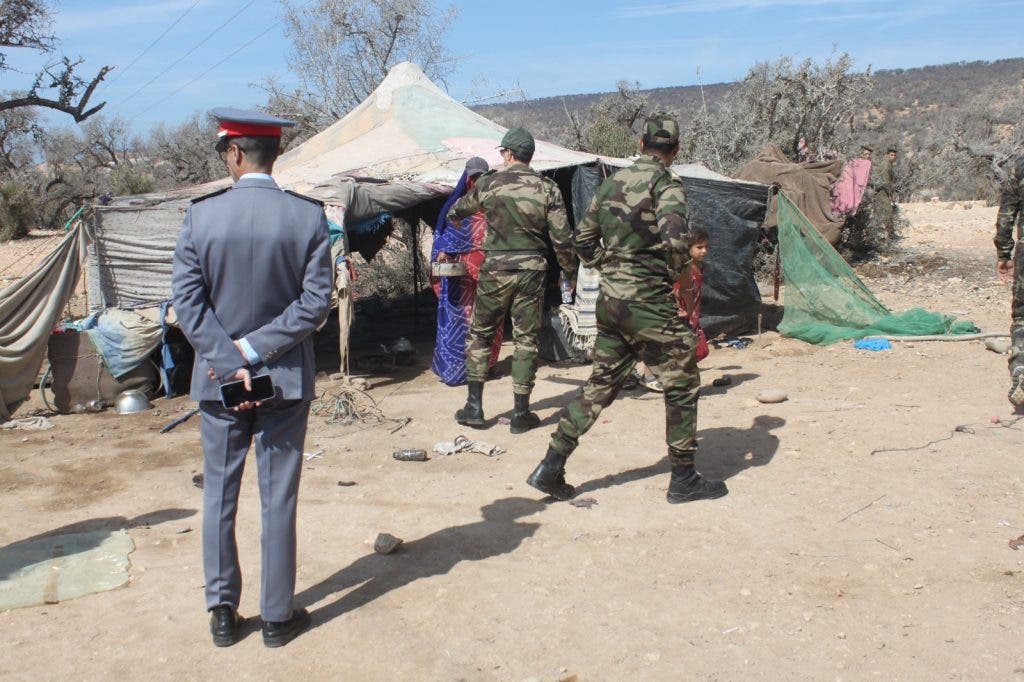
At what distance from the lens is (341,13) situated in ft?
68.6

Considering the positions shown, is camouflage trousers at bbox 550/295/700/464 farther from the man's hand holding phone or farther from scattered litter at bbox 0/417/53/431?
scattered litter at bbox 0/417/53/431

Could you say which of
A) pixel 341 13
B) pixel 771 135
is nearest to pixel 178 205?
A: pixel 771 135

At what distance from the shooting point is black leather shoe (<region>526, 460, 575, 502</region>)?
4773mm

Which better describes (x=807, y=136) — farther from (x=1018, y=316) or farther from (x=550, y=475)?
(x=550, y=475)

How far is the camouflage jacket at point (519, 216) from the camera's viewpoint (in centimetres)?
→ 609

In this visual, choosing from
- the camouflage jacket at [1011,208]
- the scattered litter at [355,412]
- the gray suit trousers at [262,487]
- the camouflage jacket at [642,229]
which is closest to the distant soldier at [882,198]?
the camouflage jacket at [1011,208]

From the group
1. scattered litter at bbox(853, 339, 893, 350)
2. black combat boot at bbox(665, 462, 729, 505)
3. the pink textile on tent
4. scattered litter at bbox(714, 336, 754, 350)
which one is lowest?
black combat boot at bbox(665, 462, 729, 505)

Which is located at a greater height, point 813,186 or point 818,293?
point 813,186

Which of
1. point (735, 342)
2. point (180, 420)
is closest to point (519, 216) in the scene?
point (180, 420)

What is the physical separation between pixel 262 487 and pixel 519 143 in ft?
11.6

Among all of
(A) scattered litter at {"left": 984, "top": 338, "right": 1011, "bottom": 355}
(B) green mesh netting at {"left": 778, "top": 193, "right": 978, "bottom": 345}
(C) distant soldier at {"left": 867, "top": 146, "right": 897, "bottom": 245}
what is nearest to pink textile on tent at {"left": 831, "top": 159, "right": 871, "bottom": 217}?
(C) distant soldier at {"left": 867, "top": 146, "right": 897, "bottom": 245}

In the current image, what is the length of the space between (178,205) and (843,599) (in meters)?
6.63

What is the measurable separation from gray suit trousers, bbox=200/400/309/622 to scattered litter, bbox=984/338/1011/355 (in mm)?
6683

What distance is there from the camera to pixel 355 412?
22.5 ft
